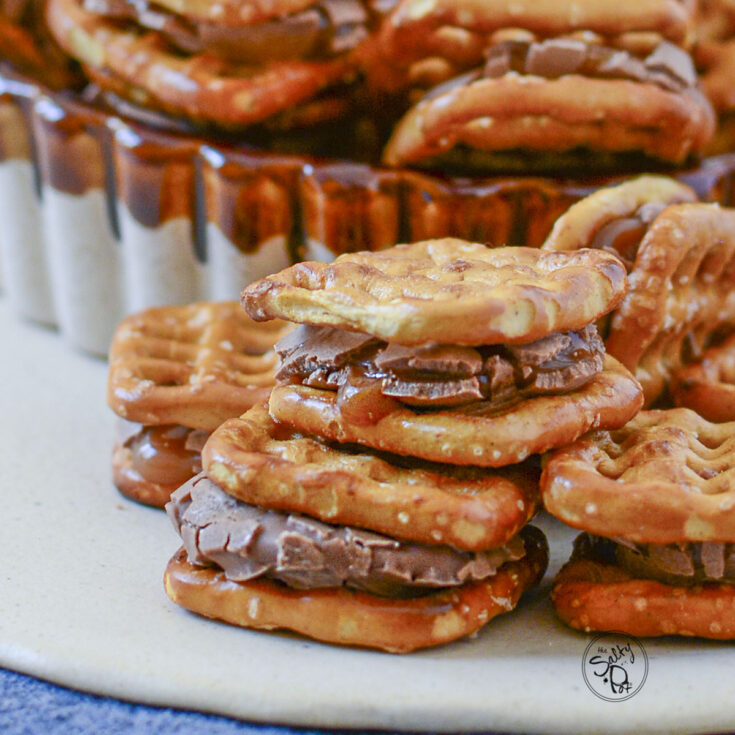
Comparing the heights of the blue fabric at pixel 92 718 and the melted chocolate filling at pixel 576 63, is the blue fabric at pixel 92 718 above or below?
below

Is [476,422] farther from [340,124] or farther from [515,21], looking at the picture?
[340,124]

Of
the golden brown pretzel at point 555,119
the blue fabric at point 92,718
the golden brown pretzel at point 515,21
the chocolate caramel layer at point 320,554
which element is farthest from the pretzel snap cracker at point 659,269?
the blue fabric at point 92,718

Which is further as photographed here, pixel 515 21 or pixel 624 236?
pixel 515 21

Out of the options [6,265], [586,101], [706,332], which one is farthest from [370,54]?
[6,265]

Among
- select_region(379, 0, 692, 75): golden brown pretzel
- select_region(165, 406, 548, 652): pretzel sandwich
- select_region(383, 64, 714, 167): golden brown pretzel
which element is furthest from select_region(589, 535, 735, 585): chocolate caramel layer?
select_region(379, 0, 692, 75): golden brown pretzel

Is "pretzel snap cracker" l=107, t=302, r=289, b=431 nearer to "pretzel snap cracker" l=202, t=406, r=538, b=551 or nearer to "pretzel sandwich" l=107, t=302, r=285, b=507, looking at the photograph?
"pretzel sandwich" l=107, t=302, r=285, b=507

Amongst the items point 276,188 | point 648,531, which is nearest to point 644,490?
point 648,531

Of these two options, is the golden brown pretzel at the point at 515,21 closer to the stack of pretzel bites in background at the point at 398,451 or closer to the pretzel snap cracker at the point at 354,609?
the stack of pretzel bites in background at the point at 398,451
